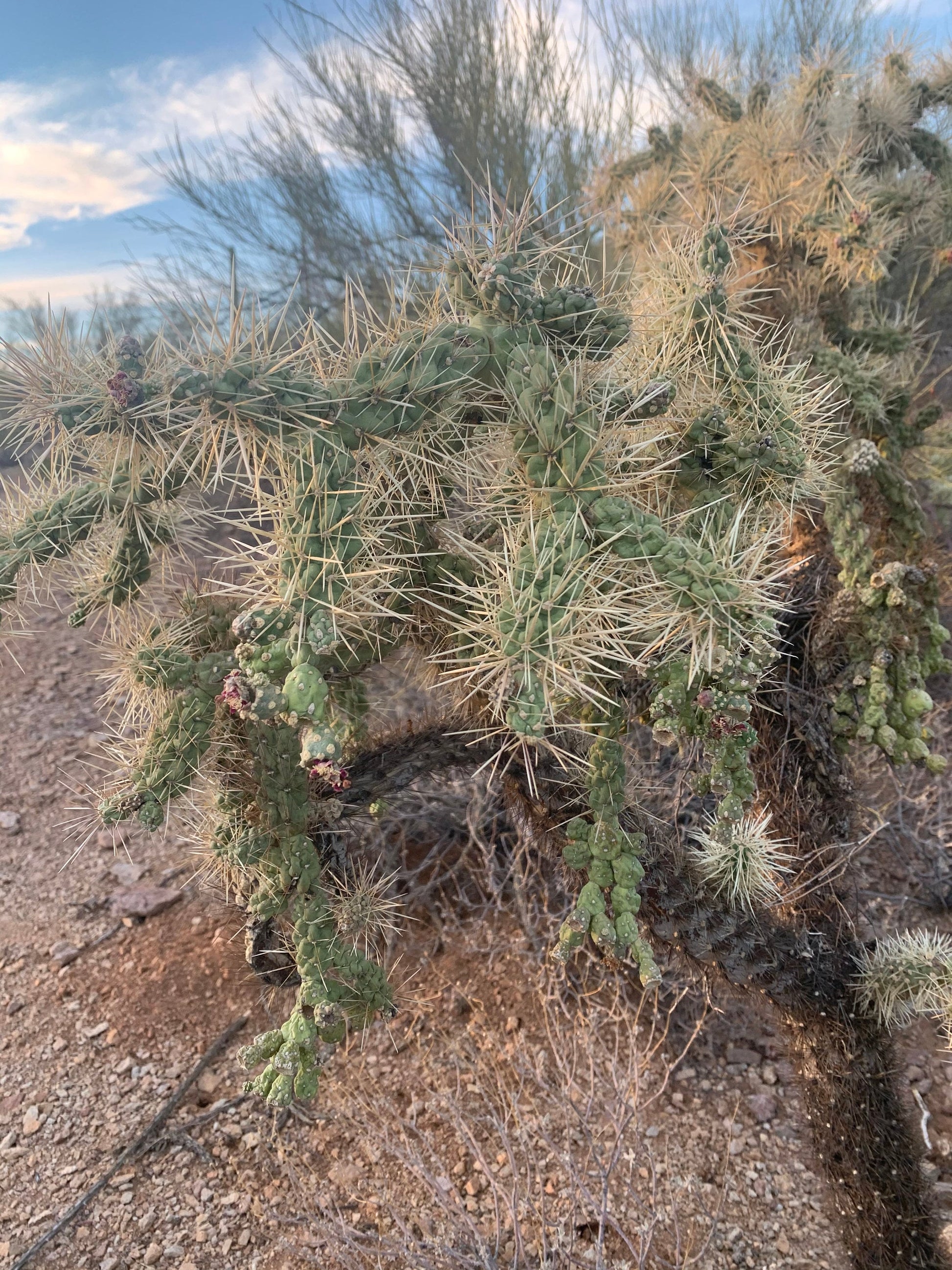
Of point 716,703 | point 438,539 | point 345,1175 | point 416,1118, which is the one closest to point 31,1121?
point 345,1175

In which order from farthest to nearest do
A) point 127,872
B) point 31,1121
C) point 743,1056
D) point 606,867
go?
point 127,872
point 743,1056
point 31,1121
point 606,867

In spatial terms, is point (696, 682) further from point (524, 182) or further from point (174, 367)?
point (524, 182)

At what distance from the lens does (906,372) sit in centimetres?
338

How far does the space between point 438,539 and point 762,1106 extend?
75.5 inches

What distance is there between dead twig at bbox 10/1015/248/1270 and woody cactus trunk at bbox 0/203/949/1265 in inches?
32.5

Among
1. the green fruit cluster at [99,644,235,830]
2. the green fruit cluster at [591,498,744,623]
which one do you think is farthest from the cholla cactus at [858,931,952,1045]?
the green fruit cluster at [99,644,235,830]

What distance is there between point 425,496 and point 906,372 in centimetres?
274

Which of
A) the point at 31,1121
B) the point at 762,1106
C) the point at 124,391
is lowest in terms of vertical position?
the point at 762,1106

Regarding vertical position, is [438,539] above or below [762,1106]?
above

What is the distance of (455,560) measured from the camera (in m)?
1.48

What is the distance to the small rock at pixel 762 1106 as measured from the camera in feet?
7.57

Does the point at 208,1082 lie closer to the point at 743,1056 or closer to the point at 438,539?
the point at 743,1056

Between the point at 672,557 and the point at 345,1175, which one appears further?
the point at 345,1175

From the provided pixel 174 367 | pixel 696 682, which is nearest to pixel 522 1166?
pixel 696 682
